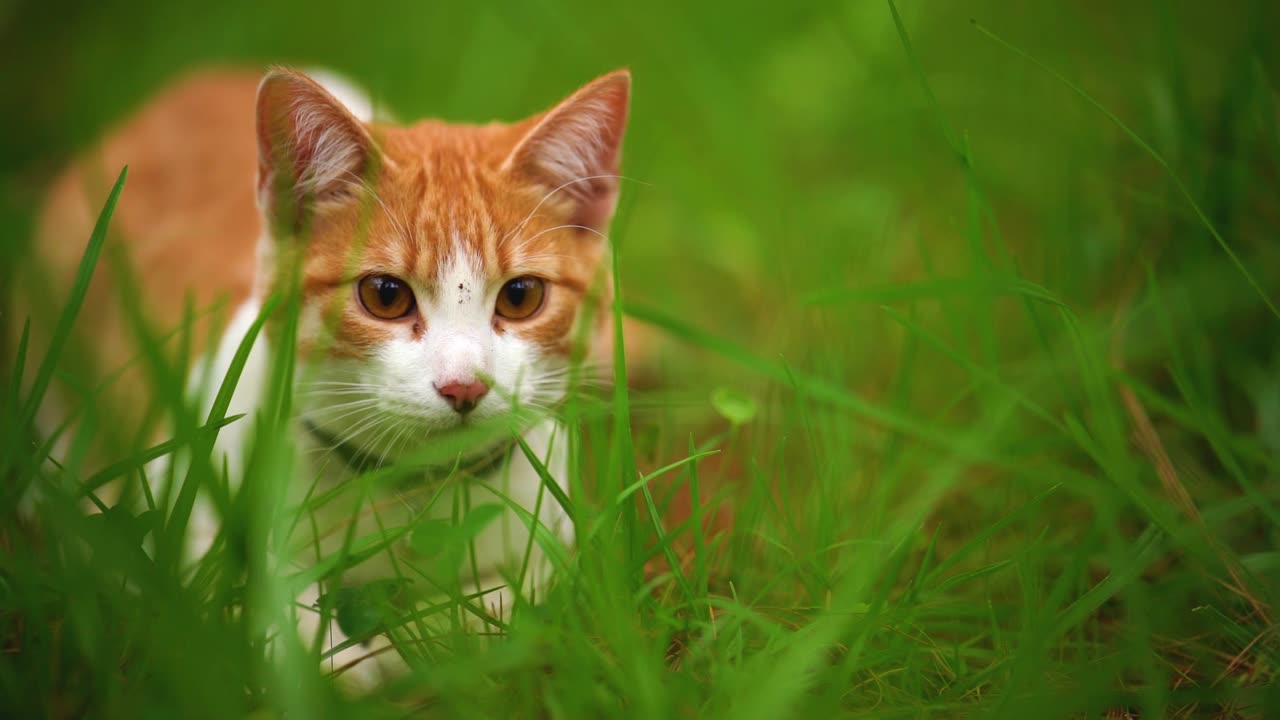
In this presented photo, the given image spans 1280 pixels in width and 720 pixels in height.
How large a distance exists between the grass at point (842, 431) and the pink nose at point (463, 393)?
161 millimetres

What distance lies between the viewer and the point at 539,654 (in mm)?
1272

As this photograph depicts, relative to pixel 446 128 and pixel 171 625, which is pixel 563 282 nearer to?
pixel 446 128

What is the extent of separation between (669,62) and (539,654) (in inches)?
112

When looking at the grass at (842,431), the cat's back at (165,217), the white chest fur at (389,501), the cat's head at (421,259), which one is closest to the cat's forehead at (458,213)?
the cat's head at (421,259)

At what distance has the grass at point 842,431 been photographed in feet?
4.06

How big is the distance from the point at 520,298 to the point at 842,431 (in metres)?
0.79

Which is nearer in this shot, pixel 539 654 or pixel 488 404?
pixel 539 654

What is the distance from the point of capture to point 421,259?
4.97 feet

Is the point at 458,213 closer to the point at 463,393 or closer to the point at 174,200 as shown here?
the point at 463,393

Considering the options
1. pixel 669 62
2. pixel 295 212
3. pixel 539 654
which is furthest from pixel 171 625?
pixel 669 62

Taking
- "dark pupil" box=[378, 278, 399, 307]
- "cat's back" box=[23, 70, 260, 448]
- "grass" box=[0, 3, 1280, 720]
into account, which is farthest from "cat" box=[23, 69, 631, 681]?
"cat's back" box=[23, 70, 260, 448]

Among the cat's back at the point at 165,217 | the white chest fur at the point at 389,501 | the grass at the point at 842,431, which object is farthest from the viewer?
the cat's back at the point at 165,217

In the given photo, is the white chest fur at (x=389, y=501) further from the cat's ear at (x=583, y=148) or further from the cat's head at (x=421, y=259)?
the cat's ear at (x=583, y=148)

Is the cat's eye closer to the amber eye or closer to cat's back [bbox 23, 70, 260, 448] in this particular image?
the amber eye
